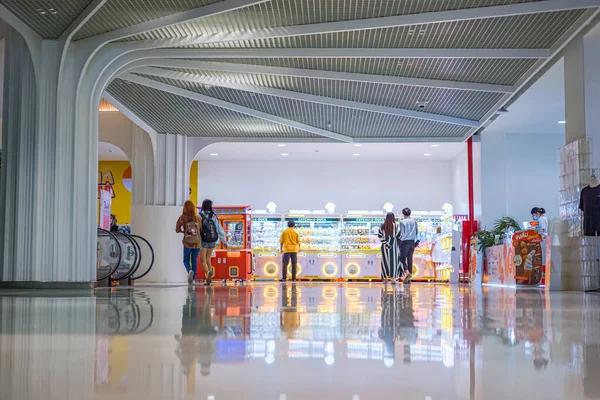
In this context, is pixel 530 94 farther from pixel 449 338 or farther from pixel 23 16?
pixel 449 338

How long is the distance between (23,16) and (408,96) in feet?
23.9

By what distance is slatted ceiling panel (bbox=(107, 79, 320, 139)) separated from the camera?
46.1ft

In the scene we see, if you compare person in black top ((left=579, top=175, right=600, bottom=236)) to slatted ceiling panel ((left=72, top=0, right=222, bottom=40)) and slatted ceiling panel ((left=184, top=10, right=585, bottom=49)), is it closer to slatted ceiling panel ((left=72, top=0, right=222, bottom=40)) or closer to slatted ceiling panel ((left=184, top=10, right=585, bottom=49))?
slatted ceiling panel ((left=184, top=10, right=585, bottom=49))

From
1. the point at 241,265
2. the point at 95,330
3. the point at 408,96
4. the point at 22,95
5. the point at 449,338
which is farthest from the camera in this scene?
the point at 241,265

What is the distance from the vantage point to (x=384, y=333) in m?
3.33

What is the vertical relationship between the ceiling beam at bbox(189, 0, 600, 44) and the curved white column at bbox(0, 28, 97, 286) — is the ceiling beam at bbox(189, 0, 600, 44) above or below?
above

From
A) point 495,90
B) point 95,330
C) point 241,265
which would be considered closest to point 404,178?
point 241,265

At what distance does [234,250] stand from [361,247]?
432cm

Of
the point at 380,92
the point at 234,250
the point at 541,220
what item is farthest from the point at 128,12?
the point at 541,220

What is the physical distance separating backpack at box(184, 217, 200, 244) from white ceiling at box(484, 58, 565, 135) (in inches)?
248

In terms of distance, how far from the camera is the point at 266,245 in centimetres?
2052

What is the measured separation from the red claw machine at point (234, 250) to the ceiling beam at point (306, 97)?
468 cm

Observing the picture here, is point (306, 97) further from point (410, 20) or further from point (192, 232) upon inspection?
point (410, 20)

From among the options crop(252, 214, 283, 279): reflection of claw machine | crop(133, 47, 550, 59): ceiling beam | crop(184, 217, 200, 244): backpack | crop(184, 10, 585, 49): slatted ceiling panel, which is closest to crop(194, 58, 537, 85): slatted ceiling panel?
crop(133, 47, 550, 59): ceiling beam
